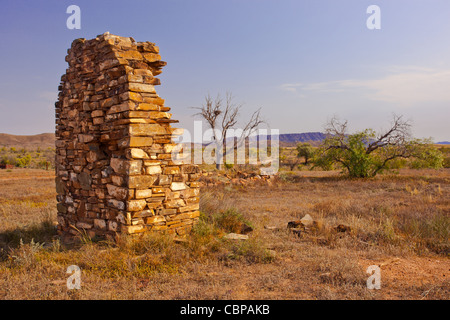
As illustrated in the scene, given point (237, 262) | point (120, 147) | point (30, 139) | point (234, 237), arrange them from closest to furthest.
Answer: point (237, 262) → point (120, 147) → point (234, 237) → point (30, 139)

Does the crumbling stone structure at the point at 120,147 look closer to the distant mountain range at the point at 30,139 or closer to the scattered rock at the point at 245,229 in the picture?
the scattered rock at the point at 245,229

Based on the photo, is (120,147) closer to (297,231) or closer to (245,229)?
(245,229)

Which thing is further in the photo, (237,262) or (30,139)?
(30,139)

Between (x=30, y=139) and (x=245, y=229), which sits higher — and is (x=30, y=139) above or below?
above

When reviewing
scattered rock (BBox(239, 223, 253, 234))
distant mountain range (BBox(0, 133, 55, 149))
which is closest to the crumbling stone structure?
scattered rock (BBox(239, 223, 253, 234))

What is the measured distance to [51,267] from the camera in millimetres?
4332

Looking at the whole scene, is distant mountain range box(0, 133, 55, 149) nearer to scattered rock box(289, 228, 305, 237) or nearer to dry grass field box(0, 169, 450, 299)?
dry grass field box(0, 169, 450, 299)

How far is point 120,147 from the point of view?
17.4ft

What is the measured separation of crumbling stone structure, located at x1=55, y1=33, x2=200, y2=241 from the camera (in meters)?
5.15

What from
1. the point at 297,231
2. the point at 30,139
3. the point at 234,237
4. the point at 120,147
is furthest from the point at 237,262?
the point at 30,139

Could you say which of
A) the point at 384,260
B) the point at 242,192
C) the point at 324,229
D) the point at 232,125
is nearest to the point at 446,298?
the point at 384,260

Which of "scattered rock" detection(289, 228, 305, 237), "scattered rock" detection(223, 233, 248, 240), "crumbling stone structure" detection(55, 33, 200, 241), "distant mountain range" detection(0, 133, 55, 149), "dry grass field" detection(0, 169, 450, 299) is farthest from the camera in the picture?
"distant mountain range" detection(0, 133, 55, 149)

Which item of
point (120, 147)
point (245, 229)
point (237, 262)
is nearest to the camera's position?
point (237, 262)
